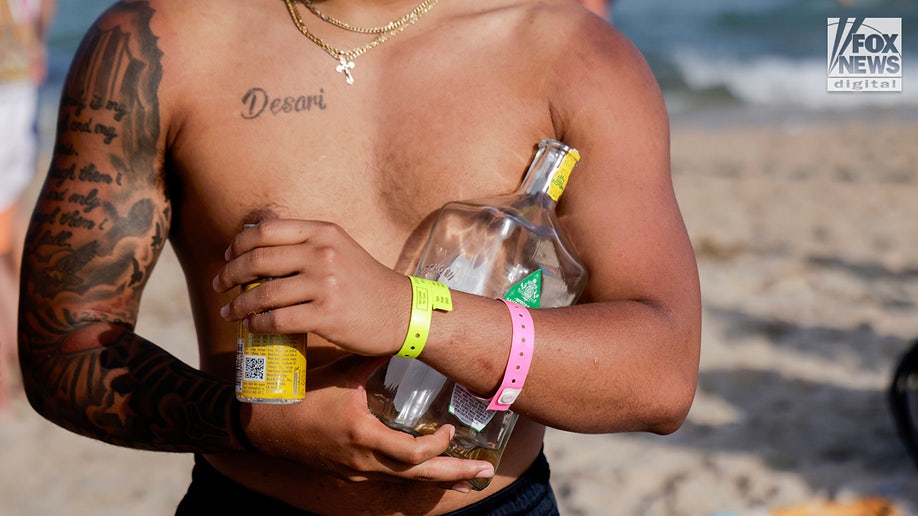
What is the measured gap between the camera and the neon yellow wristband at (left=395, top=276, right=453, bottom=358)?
4.77ft

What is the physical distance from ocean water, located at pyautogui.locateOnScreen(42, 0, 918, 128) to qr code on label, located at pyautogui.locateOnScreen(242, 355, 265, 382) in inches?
617

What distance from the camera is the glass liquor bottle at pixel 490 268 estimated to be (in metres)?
1.69

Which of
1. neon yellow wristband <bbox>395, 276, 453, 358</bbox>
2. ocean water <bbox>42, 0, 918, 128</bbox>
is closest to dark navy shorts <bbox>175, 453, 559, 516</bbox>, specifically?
neon yellow wristband <bbox>395, 276, 453, 358</bbox>

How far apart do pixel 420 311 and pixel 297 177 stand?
0.50 metres

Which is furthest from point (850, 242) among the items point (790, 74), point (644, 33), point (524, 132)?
point (644, 33)

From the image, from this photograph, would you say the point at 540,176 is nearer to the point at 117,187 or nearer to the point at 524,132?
the point at 524,132

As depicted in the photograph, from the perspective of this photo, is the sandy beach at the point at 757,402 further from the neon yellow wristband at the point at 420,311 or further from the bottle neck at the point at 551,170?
the neon yellow wristband at the point at 420,311

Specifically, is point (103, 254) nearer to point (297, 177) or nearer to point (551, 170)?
point (297, 177)

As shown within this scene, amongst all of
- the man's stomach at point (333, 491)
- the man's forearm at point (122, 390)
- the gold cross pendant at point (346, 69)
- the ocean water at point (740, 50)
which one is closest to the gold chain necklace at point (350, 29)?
the gold cross pendant at point (346, 69)

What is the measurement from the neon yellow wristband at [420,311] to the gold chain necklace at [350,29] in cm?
58

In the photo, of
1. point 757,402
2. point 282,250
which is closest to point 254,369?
point 282,250

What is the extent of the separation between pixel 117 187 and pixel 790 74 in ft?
63.1

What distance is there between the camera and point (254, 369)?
1.46 meters

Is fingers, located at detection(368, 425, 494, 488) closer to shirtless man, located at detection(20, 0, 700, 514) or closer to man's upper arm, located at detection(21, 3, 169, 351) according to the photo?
shirtless man, located at detection(20, 0, 700, 514)
